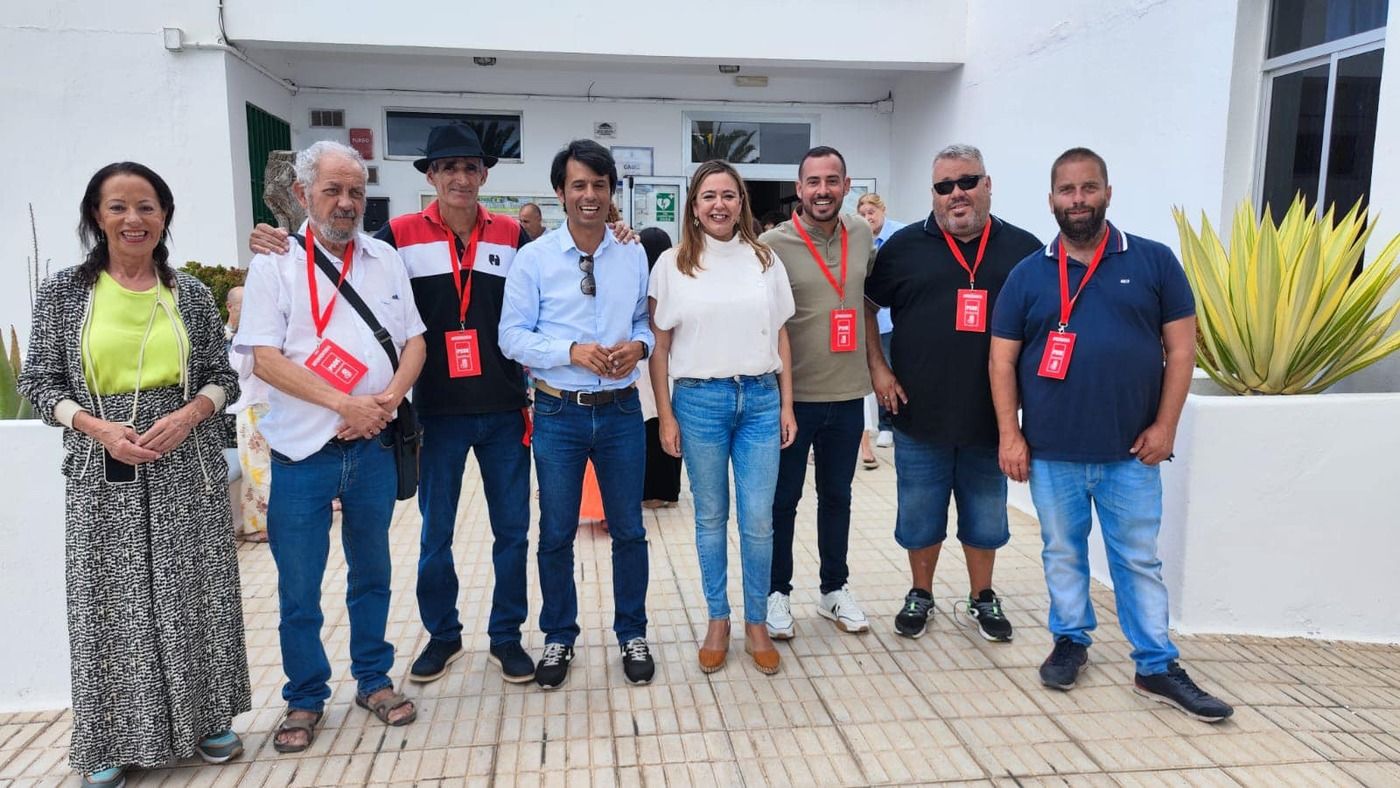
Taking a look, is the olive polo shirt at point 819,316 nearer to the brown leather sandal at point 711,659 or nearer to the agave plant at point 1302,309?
the brown leather sandal at point 711,659

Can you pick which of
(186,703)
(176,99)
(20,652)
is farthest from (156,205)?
(176,99)

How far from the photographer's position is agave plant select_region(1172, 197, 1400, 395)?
3678 millimetres

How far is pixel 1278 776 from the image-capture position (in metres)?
2.69

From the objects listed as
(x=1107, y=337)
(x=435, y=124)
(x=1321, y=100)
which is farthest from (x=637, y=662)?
(x=435, y=124)

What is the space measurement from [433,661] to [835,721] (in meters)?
1.50

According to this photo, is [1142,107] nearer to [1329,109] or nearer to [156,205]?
[1329,109]

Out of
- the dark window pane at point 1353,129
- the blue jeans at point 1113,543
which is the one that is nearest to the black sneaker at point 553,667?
the blue jeans at point 1113,543

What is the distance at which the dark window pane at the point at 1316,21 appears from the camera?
4887mm

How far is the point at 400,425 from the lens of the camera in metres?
2.99

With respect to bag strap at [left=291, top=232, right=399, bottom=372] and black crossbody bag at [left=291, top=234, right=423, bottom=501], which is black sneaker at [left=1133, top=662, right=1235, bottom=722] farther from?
bag strap at [left=291, top=232, right=399, bottom=372]

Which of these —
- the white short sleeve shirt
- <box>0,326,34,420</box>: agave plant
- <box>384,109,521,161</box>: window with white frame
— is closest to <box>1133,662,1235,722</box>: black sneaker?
the white short sleeve shirt

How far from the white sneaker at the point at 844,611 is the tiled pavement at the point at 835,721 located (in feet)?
0.17

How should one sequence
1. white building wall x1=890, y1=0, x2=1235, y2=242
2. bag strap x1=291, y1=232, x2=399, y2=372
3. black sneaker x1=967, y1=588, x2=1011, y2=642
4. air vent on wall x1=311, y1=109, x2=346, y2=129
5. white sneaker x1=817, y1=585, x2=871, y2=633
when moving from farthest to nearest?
air vent on wall x1=311, y1=109, x2=346, y2=129
white building wall x1=890, y1=0, x2=1235, y2=242
white sneaker x1=817, y1=585, x2=871, y2=633
black sneaker x1=967, y1=588, x2=1011, y2=642
bag strap x1=291, y1=232, x2=399, y2=372

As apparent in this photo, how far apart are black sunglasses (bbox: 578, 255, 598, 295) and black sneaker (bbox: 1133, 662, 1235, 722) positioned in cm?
237
